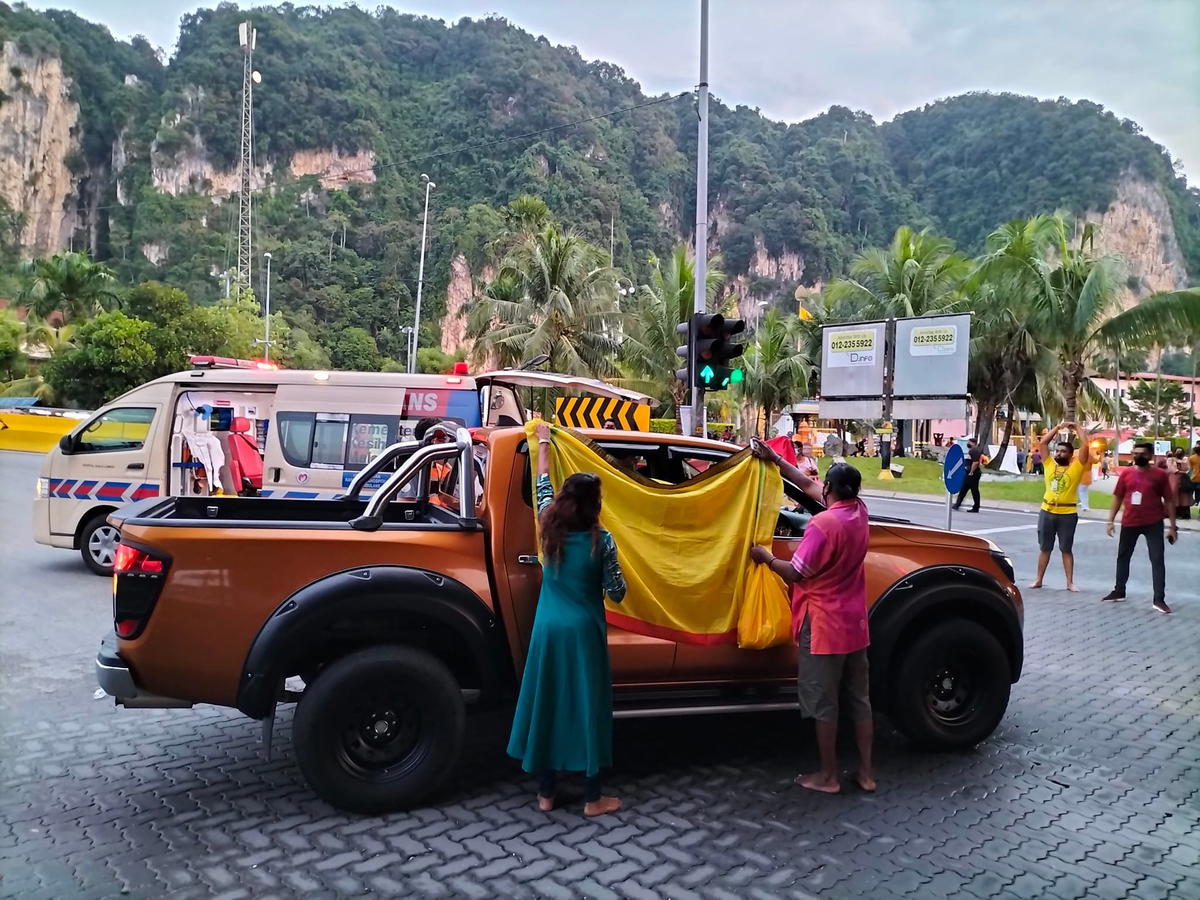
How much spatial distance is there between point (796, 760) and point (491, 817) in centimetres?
180

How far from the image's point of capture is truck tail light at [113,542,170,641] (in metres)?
4.01

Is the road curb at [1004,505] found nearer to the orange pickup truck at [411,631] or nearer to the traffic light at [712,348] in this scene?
the traffic light at [712,348]

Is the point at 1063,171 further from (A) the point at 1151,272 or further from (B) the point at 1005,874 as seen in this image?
(B) the point at 1005,874

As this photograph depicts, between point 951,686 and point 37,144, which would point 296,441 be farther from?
point 37,144

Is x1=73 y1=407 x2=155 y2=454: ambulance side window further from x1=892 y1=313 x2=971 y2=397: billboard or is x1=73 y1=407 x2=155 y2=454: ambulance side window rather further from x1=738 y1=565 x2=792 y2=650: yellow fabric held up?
x1=892 y1=313 x2=971 y2=397: billboard

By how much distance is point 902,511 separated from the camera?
72.6 feet

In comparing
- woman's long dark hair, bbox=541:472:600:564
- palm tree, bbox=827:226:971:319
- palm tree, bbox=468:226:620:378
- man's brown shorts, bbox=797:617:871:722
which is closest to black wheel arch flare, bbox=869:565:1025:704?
man's brown shorts, bbox=797:617:871:722

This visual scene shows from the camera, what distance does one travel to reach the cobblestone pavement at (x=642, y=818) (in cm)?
365

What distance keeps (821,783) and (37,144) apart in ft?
121

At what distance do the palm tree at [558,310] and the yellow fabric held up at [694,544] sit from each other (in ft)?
94.6

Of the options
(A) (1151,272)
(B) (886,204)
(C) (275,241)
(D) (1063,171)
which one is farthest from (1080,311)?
(A) (1151,272)

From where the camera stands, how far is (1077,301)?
26188 millimetres

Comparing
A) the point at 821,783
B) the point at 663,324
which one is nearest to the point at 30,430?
the point at 663,324

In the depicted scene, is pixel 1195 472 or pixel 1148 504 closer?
pixel 1148 504
